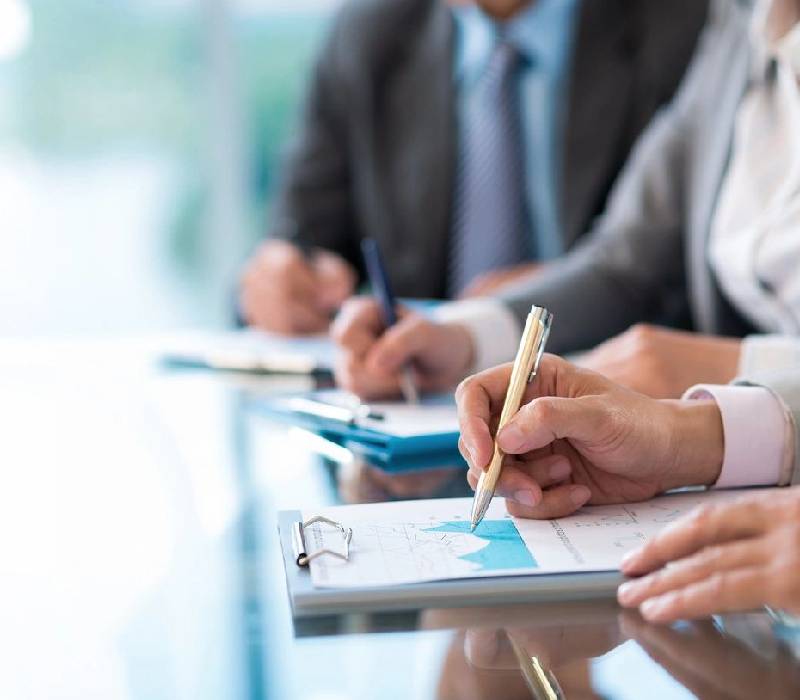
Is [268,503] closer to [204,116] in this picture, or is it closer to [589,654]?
[589,654]

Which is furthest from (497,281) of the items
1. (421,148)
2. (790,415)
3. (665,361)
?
(790,415)

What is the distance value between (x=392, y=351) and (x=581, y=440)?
16.8 inches

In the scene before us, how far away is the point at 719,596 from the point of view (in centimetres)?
51

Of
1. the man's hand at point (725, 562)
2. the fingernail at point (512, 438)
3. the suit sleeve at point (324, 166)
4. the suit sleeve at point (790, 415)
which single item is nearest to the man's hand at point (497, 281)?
the suit sleeve at point (324, 166)

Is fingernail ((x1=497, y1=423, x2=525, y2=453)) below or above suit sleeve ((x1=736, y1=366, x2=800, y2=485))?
above

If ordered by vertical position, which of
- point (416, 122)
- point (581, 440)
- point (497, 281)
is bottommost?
point (497, 281)

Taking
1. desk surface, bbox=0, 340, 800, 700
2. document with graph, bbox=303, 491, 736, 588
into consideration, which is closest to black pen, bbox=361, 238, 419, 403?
desk surface, bbox=0, 340, 800, 700

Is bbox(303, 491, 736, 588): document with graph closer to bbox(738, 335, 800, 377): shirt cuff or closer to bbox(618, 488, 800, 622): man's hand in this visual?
bbox(618, 488, 800, 622): man's hand

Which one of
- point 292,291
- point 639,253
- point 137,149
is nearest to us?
point 639,253

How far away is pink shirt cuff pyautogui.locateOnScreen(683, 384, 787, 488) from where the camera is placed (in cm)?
72

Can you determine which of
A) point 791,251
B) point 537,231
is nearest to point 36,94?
point 537,231

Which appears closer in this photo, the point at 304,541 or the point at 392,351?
the point at 304,541

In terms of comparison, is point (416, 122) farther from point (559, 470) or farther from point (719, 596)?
point (719, 596)

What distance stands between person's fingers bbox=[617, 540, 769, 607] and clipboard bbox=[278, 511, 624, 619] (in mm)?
20
